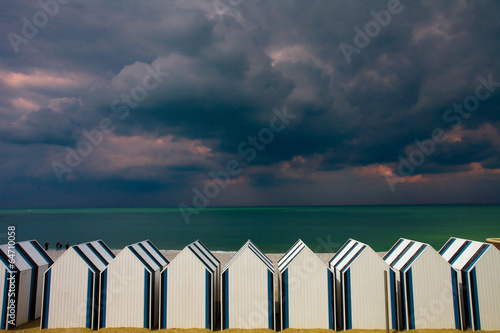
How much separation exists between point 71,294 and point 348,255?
423 inches

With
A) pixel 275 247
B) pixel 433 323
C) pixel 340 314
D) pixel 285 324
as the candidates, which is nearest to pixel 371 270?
pixel 340 314

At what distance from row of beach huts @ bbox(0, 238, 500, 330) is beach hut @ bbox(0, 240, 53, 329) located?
4 cm

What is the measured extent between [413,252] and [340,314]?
3.68 metres

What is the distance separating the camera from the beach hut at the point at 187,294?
12.2 m

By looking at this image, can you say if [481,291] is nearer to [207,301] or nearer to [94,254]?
[207,301]

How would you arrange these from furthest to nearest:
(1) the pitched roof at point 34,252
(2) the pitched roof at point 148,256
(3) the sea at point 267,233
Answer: (3) the sea at point 267,233 < (1) the pitched roof at point 34,252 < (2) the pitched roof at point 148,256

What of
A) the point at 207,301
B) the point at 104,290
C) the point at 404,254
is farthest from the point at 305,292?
the point at 104,290

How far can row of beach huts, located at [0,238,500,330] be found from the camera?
12.1 m

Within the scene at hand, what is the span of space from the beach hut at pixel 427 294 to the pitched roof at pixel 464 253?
2.31ft

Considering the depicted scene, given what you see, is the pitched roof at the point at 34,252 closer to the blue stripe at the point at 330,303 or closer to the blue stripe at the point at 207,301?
the blue stripe at the point at 207,301

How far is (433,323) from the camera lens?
12.1m

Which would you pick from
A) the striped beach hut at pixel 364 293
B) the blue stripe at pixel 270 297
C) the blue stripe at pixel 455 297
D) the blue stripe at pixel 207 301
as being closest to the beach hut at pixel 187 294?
the blue stripe at pixel 207 301

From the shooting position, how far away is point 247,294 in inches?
480

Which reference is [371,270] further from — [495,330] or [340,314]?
[495,330]
